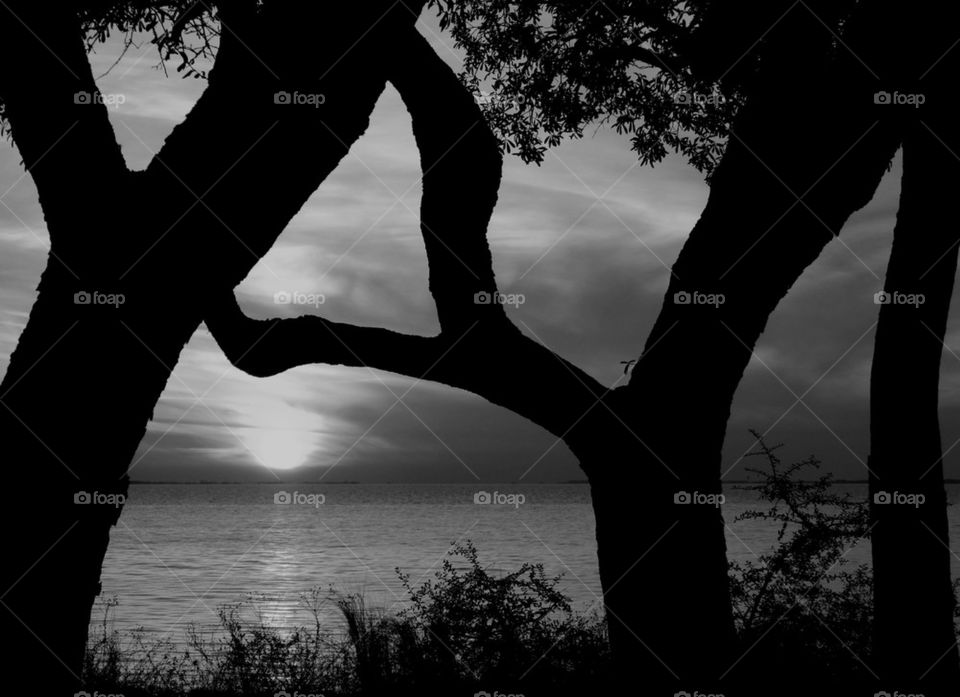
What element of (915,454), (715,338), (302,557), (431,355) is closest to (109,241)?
(431,355)

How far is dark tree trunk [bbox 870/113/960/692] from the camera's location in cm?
709

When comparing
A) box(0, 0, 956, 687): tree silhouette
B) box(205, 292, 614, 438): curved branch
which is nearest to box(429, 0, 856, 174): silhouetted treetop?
box(0, 0, 956, 687): tree silhouette

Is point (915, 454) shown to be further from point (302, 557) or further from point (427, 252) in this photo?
point (302, 557)

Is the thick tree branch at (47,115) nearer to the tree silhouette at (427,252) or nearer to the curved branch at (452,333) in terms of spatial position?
the tree silhouette at (427,252)

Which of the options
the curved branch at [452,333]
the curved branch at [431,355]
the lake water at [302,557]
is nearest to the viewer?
the curved branch at [452,333]

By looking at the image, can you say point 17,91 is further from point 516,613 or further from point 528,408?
point 516,613

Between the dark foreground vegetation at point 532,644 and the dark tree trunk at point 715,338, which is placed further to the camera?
the dark foreground vegetation at point 532,644

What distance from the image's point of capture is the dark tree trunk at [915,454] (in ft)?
23.2

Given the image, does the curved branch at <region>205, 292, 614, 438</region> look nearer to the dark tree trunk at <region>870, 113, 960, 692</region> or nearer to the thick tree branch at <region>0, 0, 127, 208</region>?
the thick tree branch at <region>0, 0, 127, 208</region>

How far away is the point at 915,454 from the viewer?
7168 millimetres

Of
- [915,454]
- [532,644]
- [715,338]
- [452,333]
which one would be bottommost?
[532,644]

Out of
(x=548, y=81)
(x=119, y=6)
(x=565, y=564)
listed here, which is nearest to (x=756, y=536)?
(x=565, y=564)

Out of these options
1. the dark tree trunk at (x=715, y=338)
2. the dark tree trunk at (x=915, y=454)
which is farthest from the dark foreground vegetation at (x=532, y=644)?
the dark tree trunk at (x=715, y=338)

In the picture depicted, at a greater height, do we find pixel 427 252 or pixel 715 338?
pixel 427 252
